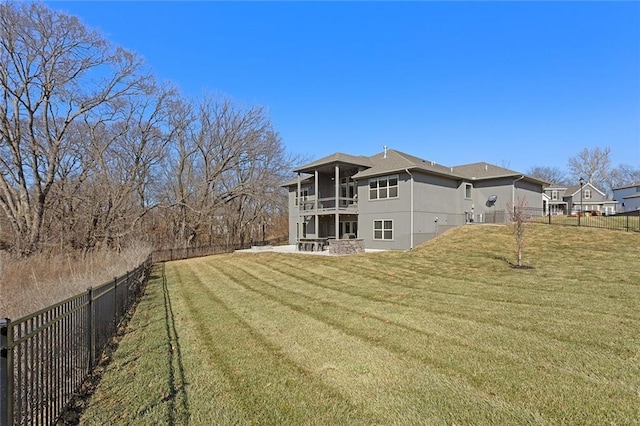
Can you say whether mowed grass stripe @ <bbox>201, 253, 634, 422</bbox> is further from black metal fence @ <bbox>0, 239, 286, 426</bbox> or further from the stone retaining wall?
the stone retaining wall

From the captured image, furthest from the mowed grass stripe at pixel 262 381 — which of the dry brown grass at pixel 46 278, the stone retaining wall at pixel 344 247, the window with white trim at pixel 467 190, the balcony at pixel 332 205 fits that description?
the window with white trim at pixel 467 190

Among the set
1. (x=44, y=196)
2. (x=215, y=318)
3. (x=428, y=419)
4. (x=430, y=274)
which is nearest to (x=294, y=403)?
(x=428, y=419)

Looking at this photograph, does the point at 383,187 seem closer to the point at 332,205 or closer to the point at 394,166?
the point at 394,166

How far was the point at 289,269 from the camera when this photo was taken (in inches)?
554

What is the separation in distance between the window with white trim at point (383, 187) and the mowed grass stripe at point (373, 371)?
14138 millimetres

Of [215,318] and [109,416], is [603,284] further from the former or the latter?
[109,416]

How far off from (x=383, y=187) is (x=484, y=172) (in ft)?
29.6

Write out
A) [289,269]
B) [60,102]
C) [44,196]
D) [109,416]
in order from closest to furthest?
[109,416] < [289,269] < [44,196] < [60,102]

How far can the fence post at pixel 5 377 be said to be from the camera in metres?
2.46

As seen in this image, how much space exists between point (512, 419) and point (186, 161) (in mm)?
33890

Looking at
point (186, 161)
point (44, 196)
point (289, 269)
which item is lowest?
point (289, 269)

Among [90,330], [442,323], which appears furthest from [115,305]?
[442,323]

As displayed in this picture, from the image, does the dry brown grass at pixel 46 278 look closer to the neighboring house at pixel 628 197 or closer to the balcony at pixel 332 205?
the balcony at pixel 332 205

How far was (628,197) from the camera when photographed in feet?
124
